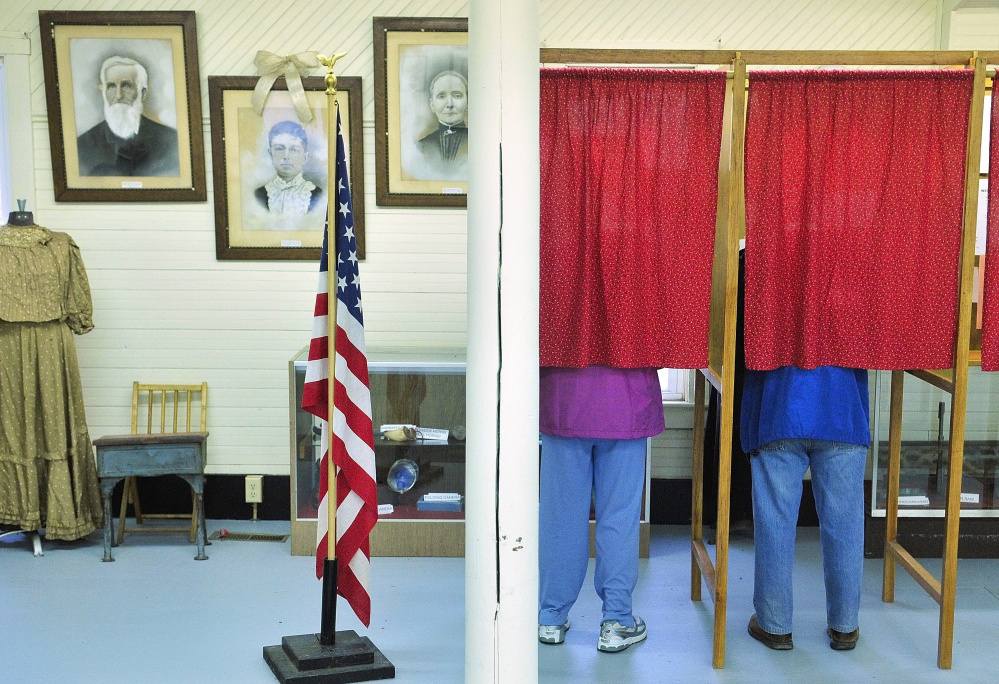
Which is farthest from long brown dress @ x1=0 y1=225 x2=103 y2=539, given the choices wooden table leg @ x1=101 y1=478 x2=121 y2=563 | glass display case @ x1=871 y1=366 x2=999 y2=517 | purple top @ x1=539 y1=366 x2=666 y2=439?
glass display case @ x1=871 y1=366 x2=999 y2=517

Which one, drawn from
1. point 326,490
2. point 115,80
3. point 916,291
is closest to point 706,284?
point 916,291

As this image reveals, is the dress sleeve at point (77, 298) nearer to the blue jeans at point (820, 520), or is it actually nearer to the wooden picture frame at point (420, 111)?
the wooden picture frame at point (420, 111)

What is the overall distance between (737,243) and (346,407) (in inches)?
62.0

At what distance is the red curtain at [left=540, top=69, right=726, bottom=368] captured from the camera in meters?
3.75

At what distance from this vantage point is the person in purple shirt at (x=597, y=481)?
3.91 m

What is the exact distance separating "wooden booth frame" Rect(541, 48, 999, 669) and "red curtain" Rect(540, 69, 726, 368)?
72 millimetres

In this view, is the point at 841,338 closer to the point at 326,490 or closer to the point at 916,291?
the point at 916,291

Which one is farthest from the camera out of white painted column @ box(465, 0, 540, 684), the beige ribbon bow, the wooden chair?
the wooden chair

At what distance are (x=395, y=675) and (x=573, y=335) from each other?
1.42 meters

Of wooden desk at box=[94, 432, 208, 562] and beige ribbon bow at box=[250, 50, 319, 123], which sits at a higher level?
beige ribbon bow at box=[250, 50, 319, 123]

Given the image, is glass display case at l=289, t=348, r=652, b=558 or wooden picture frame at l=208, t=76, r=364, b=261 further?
wooden picture frame at l=208, t=76, r=364, b=261

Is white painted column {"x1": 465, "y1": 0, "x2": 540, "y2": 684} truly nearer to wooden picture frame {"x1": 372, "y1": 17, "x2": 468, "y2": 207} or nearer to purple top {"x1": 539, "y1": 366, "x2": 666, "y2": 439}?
purple top {"x1": 539, "y1": 366, "x2": 666, "y2": 439}

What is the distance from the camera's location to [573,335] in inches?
153

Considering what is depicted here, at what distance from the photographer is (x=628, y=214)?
379 centimetres
